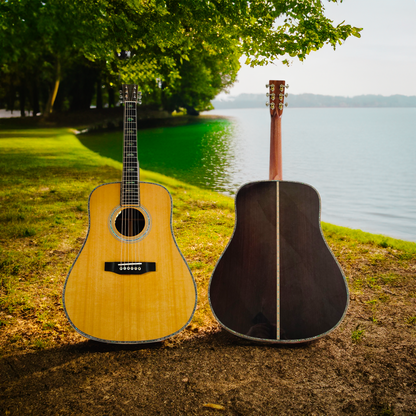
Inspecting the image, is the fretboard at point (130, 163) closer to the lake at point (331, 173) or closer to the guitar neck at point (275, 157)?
the guitar neck at point (275, 157)

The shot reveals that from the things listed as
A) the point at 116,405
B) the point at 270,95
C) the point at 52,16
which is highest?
the point at 52,16

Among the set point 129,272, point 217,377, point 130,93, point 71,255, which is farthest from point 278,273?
point 71,255

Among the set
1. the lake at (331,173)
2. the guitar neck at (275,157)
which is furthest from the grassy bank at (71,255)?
the lake at (331,173)

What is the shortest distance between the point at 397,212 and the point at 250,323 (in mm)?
9482

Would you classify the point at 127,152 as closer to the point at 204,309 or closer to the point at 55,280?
the point at 204,309

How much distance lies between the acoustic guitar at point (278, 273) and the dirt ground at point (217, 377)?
24 centimetres

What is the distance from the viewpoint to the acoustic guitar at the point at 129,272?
311 centimetres

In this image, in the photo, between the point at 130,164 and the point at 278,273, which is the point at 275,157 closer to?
the point at 278,273

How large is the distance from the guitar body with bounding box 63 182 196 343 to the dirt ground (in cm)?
25

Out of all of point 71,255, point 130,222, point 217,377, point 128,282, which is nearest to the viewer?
point 217,377

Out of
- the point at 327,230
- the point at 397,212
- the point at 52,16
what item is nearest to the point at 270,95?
the point at 327,230

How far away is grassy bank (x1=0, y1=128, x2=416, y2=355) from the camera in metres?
3.70

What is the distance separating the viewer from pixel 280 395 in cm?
269

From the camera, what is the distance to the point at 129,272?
3.18 m
